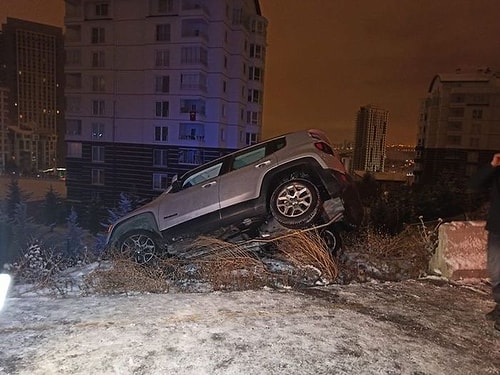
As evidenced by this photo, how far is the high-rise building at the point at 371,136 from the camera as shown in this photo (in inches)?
887

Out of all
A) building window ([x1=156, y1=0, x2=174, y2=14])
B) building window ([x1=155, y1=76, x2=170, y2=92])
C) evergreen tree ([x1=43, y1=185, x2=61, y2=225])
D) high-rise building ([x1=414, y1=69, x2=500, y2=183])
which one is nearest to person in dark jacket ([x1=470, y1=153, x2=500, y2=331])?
building window ([x1=155, y1=76, x2=170, y2=92])

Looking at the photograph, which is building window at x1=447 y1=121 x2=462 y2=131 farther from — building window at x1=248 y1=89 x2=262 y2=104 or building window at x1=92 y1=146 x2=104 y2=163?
building window at x1=92 y1=146 x2=104 y2=163

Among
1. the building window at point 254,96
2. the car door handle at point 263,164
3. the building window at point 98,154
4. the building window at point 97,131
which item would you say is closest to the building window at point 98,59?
the building window at point 97,131

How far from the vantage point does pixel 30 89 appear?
46250 millimetres

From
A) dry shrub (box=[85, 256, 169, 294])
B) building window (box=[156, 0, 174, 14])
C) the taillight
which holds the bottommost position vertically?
dry shrub (box=[85, 256, 169, 294])

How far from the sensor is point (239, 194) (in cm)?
544

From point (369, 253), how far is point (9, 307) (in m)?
4.56

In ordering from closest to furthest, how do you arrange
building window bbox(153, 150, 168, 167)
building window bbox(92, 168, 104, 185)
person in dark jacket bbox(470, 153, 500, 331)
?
person in dark jacket bbox(470, 153, 500, 331) < building window bbox(153, 150, 168, 167) < building window bbox(92, 168, 104, 185)

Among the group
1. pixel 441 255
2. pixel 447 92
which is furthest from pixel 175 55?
pixel 441 255

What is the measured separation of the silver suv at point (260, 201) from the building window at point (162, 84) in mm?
23460

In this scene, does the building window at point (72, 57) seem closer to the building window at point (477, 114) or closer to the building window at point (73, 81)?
the building window at point (73, 81)

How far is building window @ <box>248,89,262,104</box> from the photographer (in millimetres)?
31281

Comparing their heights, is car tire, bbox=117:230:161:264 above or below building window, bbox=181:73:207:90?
below

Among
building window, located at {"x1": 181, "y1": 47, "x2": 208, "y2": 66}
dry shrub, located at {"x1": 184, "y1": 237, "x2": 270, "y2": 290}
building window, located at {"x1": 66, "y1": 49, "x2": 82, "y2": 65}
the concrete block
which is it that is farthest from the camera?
building window, located at {"x1": 66, "y1": 49, "x2": 82, "y2": 65}
